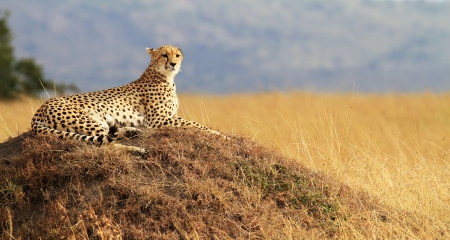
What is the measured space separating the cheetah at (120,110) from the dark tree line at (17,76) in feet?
55.9

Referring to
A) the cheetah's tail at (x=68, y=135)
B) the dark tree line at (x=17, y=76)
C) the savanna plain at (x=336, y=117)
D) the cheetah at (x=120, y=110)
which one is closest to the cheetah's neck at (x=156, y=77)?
the cheetah at (x=120, y=110)

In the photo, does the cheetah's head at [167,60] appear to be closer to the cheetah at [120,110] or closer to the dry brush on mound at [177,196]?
the cheetah at [120,110]

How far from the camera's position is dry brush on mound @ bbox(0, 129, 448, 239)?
211 inches

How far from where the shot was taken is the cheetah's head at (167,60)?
7328 millimetres

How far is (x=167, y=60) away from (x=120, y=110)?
0.79 metres

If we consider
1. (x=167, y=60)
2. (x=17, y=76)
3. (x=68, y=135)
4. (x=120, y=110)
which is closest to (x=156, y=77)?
(x=167, y=60)

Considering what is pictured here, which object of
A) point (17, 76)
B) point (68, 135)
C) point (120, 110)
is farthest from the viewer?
point (17, 76)

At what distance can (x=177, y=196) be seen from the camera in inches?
221

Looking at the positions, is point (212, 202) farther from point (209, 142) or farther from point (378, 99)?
point (378, 99)

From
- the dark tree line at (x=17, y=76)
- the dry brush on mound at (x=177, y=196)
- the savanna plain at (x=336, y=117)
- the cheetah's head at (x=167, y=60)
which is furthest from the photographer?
the dark tree line at (x=17, y=76)

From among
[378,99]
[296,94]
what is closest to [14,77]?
[296,94]

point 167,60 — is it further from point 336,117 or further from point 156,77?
point 336,117

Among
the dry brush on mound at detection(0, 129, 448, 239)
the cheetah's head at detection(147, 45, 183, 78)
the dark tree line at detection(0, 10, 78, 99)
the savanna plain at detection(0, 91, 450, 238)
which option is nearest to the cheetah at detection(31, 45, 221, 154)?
the cheetah's head at detection(147, 45, 183, 78)

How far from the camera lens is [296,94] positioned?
19.0 metres
